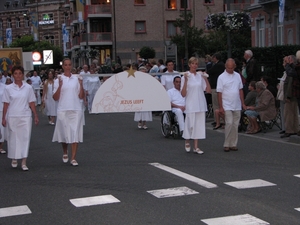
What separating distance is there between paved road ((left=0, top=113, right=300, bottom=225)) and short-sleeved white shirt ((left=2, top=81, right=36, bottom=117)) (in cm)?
106

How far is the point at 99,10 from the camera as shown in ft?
218

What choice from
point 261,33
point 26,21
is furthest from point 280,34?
point 26,21

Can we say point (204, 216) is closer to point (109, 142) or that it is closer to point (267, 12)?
point (109, 142)

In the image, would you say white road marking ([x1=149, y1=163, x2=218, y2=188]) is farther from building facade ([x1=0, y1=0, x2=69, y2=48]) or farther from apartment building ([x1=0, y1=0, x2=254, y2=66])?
building facade ([x1=0, y1=0, x2=69, y2=48])

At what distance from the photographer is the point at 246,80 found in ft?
62.5

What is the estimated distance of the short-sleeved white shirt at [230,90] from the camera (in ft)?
43.7

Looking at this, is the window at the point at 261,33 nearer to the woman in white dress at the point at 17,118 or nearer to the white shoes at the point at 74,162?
the white shoes at the point at 74,162

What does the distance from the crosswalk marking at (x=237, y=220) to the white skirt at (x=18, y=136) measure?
17.2ft

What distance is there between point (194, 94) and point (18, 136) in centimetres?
370

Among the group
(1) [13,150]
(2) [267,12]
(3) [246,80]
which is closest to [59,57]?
(2) [267,12]

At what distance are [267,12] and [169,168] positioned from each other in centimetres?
2643

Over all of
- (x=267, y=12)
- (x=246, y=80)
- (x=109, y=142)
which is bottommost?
(x=109, y=142)

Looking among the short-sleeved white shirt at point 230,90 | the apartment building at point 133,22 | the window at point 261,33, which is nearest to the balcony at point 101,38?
the apartment building at point 133,22

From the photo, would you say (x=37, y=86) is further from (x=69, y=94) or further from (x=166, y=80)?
(x=69, y=94)
